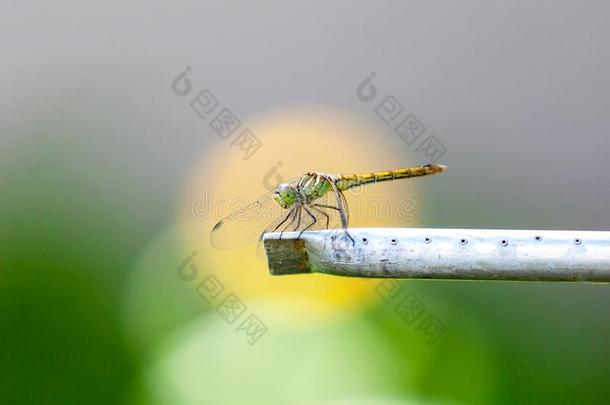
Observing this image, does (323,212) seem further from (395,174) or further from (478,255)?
(478,255)

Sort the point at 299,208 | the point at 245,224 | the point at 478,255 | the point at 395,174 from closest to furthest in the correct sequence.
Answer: the point at 478,255, the point at 299,208, the point at 245,224, the point at 395,174

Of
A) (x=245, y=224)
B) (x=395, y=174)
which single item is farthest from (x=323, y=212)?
(x=395, y=174)

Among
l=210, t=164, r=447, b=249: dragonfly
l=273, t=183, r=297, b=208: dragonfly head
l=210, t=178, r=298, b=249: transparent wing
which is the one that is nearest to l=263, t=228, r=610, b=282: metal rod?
l=210, t=164, r=447, b=249: dragonfly

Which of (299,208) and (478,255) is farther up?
(299,208)

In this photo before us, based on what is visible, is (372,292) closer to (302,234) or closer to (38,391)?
(38,391)

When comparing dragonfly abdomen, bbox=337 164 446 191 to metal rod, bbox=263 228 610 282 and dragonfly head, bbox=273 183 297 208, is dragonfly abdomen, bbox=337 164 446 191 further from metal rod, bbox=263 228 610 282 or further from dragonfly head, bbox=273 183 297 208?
metal rod, bbox=263 228 610 282

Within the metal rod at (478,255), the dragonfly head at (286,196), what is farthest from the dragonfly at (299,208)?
the metal rod at (478,255)
